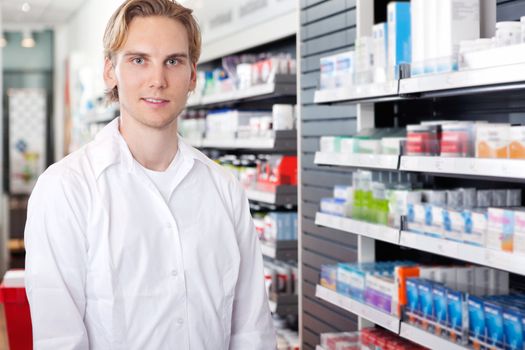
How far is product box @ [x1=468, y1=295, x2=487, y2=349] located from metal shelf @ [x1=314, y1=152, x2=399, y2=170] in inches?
27.1

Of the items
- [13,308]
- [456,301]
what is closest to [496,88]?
[456,301]

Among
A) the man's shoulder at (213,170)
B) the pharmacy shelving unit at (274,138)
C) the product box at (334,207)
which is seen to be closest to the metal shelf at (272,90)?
the pharmacy shelving unit at (274,138)

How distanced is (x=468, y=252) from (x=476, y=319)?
0.25 metres

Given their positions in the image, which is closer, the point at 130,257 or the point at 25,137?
the point at 130,257

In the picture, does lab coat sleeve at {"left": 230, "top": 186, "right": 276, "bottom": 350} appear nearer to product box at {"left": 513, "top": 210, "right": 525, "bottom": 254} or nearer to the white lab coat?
the white lab coat

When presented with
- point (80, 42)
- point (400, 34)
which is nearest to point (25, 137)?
point (80, 42)

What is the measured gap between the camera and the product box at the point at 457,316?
3002 mm

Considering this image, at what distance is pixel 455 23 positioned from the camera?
10.3 feet

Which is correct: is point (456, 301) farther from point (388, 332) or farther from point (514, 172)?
point (388, 332)

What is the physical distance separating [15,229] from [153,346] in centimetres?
1268

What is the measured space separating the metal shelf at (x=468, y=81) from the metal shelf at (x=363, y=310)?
0.95 m

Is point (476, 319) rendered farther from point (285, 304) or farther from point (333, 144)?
point (285, 304)

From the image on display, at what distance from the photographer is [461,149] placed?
3.02 meters

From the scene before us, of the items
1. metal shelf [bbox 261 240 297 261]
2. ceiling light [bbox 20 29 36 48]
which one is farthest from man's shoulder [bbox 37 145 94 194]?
ceiling light [bbox 20 29 36 48]
